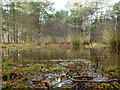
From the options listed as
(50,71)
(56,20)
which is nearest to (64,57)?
(50,71)

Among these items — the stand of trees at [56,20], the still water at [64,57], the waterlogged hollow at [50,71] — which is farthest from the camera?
the stand of trees at [56,20]

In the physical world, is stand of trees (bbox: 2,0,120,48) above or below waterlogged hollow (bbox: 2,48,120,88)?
above

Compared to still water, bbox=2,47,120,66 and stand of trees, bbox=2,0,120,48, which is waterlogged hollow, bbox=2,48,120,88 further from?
stand of trees, bbox=2,0,120,48

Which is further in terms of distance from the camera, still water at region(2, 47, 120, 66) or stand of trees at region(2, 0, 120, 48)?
stand of trees at region(2, 0, 120, 48)

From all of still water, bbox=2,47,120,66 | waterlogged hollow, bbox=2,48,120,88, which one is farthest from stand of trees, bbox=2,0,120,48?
waterlogged hollow, bbox=2,48,120,88

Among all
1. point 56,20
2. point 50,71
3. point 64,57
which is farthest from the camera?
point 56,20

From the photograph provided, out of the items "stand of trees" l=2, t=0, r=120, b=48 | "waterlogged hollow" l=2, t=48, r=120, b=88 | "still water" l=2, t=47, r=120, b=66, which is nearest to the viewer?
"waterlogged hollow" l=2, t=48, r=120, b=88

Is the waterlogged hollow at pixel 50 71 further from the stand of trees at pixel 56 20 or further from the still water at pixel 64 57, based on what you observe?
the stand of trees at pixel 56 20

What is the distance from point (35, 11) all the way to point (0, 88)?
7.79 meters

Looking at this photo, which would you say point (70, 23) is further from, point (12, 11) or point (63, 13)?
point (12, 11)

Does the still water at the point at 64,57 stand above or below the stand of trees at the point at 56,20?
below

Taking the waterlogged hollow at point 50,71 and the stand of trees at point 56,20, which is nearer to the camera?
the waterlogged hollow at point 50,71

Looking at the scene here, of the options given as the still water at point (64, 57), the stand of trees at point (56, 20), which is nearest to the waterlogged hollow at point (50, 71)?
the still water at point (64, 57)

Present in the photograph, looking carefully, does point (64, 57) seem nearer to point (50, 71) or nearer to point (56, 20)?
point (50, 71)
